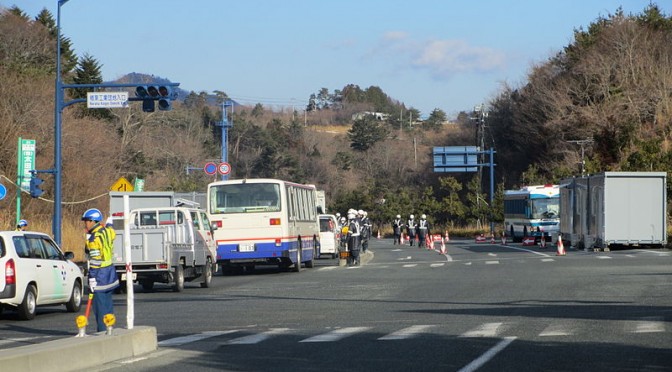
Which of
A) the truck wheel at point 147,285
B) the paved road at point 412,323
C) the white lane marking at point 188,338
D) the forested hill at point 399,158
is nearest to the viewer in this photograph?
the paved road at point 412,323

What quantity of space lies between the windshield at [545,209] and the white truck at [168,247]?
35592 millimetres

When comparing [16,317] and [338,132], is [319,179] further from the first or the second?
[16,317]

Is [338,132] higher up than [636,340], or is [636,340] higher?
[338,132]

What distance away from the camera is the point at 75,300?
22.9 m

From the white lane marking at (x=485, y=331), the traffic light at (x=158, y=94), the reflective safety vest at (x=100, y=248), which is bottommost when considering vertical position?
the white lane marking at (x=485, y=331)

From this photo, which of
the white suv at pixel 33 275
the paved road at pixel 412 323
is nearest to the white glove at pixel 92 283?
the paved road at pixel 412 323

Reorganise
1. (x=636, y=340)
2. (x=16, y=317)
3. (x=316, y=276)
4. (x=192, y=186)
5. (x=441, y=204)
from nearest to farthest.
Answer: (x=636, y=340) → (x=16, y=317) → (x=316, y=276) → (x=192, y=186) → (x=441, y=204)

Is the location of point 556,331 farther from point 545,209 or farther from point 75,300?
point 545,209

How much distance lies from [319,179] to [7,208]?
303 feet

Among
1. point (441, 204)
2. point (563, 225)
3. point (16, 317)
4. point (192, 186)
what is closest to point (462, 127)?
point (441, 204)

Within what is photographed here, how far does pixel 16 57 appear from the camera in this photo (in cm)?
7206

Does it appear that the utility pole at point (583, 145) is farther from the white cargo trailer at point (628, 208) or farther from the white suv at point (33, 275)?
the white suv at point (33, 275)

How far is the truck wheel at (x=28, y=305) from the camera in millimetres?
20562

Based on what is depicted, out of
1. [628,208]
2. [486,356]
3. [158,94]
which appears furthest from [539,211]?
[486,356]
